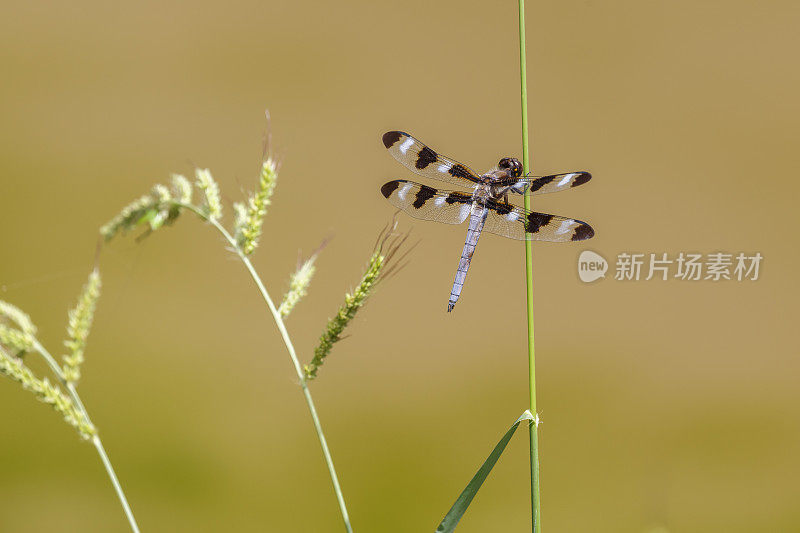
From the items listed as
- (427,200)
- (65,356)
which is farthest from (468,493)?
(427,200)

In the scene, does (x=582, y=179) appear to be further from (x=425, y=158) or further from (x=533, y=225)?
(x=425, y=158)

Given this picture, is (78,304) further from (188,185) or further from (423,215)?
(423,215)

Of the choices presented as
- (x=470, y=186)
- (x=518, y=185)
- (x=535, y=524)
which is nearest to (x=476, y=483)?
(x=535, y=524)

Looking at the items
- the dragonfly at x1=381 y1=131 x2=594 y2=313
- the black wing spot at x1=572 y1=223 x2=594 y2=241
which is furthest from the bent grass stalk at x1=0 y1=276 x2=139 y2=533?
the black wing spot at x1=572 y1=223 x2=594 y2=241

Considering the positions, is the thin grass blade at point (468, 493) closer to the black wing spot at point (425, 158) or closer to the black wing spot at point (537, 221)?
the black wing spot at point (537, 221)

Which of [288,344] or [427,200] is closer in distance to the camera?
[288,344]

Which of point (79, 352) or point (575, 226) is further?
point (575, 226)
